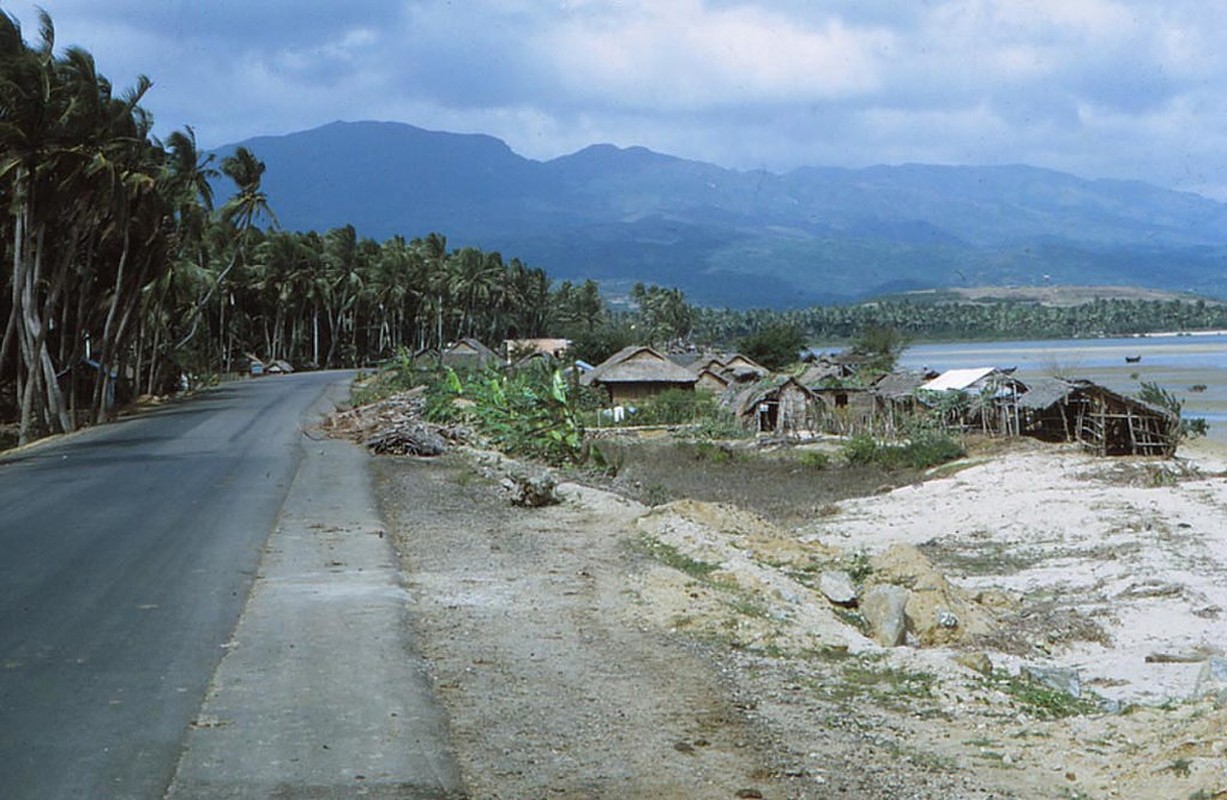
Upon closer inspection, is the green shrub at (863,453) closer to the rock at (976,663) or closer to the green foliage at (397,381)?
the green foliage at (397,381)

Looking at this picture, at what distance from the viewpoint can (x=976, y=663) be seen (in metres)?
11.0

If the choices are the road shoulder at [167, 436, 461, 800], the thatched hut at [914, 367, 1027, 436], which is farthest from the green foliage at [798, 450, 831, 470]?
the road shoulder at [167, 436, 461, 800]

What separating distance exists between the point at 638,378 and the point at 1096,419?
93.4 ft

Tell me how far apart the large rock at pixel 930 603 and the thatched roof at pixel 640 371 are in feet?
158

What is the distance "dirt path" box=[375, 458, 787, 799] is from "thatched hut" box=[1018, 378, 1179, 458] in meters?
26.3

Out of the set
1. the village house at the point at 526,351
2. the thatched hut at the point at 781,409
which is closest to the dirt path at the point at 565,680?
the thatched hut at the point at 781,409

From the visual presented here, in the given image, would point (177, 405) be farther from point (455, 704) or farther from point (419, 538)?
point (455, 704)

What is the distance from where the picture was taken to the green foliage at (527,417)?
30344 mm

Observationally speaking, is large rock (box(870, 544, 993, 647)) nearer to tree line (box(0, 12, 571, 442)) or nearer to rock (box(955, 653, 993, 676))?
rock (box(955, 653, 993, 676))

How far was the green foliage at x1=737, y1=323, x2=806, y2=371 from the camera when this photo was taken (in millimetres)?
103625

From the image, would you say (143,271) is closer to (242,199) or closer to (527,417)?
(527,417)

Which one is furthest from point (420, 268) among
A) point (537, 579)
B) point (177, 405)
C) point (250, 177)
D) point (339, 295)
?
point (537, 579)

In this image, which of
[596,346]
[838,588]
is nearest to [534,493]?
[838,588]

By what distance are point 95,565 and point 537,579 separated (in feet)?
15.1
